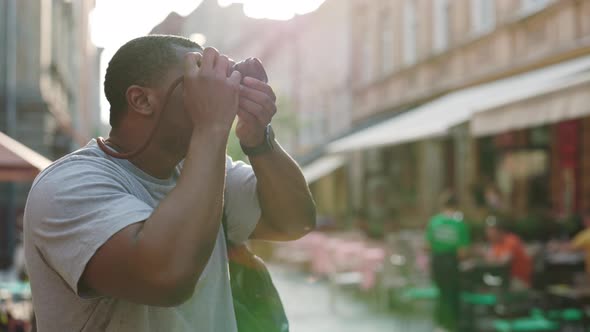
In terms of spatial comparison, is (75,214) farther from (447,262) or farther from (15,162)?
(447,262)

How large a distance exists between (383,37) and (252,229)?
2240 centimetres

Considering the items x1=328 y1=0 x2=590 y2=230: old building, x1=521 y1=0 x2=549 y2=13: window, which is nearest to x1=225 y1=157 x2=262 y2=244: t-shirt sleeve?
x1=328 y1=0 x2=590 y2=230: old building

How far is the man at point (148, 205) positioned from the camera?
55.2 inches

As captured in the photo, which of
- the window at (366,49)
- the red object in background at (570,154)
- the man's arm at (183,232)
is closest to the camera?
the man's arm at (183,232)

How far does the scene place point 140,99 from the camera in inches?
65.8

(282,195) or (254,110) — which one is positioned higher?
(254,110)

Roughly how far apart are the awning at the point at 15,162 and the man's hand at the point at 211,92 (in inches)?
118

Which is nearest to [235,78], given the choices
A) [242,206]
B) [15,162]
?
[242,206]

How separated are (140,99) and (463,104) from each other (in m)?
13.1

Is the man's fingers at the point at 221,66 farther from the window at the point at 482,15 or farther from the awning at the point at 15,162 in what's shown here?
the window at the point at 482,15

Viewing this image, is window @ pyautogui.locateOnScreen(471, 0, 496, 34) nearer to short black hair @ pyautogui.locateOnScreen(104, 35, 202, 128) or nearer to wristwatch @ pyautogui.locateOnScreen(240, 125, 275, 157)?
wristwatch @ pyautogui.locateOnScreen(240, 125, 275, 157)

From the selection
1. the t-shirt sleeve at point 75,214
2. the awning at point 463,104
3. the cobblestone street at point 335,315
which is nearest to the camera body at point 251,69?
the t-shirt sleeve at point 75,214

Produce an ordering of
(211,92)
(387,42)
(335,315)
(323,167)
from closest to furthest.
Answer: (211,92) → (335,315) → (323,167) → (387,42)

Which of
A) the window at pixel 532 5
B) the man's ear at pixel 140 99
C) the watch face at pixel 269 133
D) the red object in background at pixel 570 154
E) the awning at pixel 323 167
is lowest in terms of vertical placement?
the awning at pixel 323 167
